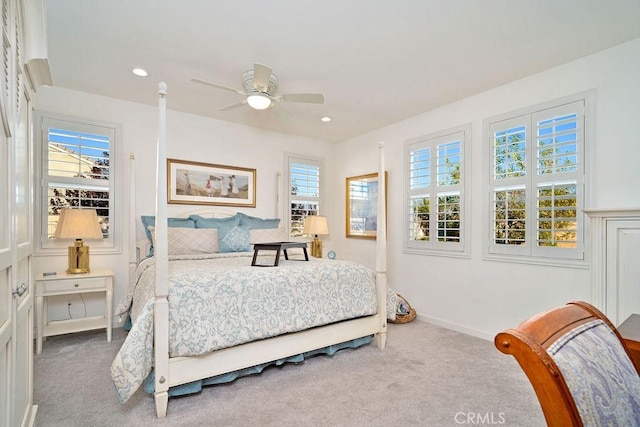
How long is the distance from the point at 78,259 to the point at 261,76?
2.56 m

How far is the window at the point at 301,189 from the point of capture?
5.08 metres

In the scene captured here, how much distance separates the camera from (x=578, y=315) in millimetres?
868

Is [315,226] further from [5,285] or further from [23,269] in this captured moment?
[5,285]

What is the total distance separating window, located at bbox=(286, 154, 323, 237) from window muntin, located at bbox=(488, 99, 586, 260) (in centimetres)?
270

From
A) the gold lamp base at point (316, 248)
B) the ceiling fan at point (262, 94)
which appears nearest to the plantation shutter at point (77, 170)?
the ceiling fan at point (262, 94)

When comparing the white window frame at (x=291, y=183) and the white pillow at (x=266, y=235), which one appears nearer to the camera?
the white pillow at (x=266, y=235)

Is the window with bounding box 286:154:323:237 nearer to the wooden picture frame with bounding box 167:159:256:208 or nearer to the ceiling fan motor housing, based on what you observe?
the wooden picture frame with bounding box 167:159:256:208

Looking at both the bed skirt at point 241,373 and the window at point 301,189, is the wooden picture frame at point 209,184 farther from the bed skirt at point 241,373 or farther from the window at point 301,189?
→ the bed skirt at point 241,373

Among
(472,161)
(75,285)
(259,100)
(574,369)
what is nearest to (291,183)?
(259,100)

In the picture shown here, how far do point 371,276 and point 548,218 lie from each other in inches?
66.9

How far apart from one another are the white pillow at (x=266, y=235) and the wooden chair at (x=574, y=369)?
11.2 feet

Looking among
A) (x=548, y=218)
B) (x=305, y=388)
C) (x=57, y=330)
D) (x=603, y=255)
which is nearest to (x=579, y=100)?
(x=548, y=218)

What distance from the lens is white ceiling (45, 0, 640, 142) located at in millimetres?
2176

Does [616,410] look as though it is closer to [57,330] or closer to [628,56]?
[628,56]
